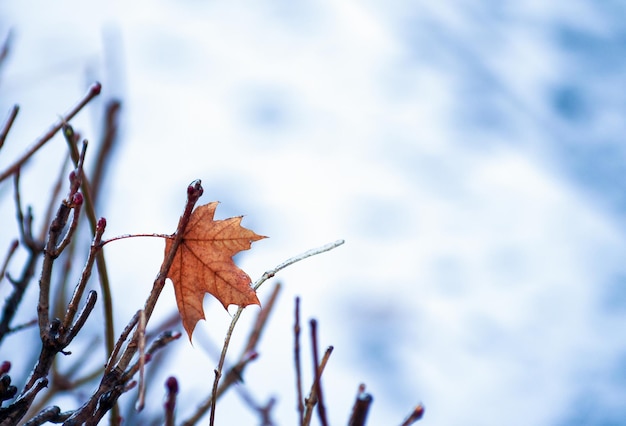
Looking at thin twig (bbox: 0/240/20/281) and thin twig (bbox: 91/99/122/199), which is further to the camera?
thin twig (bbox: 91/99/122/199)

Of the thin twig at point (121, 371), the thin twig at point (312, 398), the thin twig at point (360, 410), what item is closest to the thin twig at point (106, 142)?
the thin twig at point (121, 371)

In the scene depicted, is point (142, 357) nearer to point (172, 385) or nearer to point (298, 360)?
point (172, 385)

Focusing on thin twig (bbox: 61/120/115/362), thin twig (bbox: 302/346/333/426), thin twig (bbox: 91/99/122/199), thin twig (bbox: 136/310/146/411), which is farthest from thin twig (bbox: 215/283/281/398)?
thin twig (bbox: 91/99/122/199)

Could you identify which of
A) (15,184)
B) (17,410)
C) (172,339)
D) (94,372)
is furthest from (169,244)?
(94,372)

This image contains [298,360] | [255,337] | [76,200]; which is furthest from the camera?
[255,337]

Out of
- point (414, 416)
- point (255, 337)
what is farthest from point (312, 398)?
point (255, 337)

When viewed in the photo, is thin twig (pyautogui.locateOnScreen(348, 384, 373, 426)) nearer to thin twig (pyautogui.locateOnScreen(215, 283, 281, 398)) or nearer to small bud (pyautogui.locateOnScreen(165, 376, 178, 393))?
small bud (pyautogui.locateOnScreen(165, 376, 178, 393))

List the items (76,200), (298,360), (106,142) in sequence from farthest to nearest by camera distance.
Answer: (106,142) → (298,360) → (76,200)

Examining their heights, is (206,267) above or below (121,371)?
above

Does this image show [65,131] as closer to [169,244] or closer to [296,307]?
[169,244]
